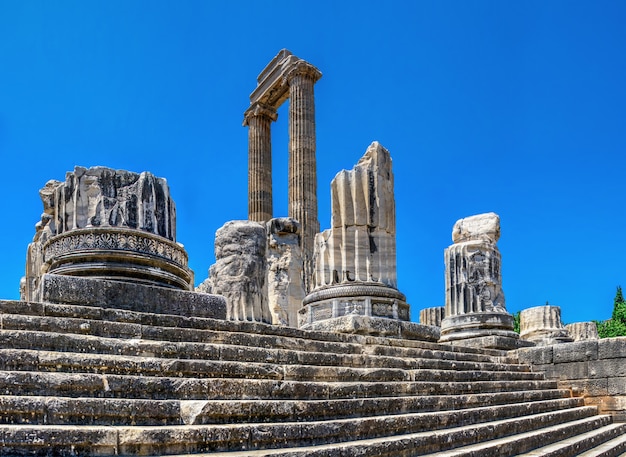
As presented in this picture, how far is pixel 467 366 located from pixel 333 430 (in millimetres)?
4472

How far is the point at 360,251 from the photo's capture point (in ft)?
36.8

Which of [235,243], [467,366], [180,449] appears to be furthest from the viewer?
[235,243]

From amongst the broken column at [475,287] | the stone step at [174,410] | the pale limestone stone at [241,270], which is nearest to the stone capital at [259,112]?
the broken column at [475,287]

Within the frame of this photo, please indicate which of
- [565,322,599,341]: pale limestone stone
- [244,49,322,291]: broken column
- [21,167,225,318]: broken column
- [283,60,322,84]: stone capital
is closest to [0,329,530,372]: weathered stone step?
[21,167,225,318]: broken column

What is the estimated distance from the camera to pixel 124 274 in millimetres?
7238

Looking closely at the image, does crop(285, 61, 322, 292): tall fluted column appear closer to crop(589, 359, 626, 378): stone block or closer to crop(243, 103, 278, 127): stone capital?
crop(243, 103, 278, 127): stone capital

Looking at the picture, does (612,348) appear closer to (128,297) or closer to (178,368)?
(128,297)

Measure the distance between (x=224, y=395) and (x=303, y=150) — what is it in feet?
71.5

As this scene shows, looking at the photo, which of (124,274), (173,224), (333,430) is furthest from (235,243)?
(333,430)

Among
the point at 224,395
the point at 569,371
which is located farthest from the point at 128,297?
the point at 569,371

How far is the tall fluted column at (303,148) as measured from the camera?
2558 cm

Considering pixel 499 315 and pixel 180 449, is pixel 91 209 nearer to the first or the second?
pixel 180 449

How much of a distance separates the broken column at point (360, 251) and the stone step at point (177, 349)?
11.4ft

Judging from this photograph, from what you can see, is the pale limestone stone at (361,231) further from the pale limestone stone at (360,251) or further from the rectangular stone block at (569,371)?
the rectangular stone block at (569,371)
